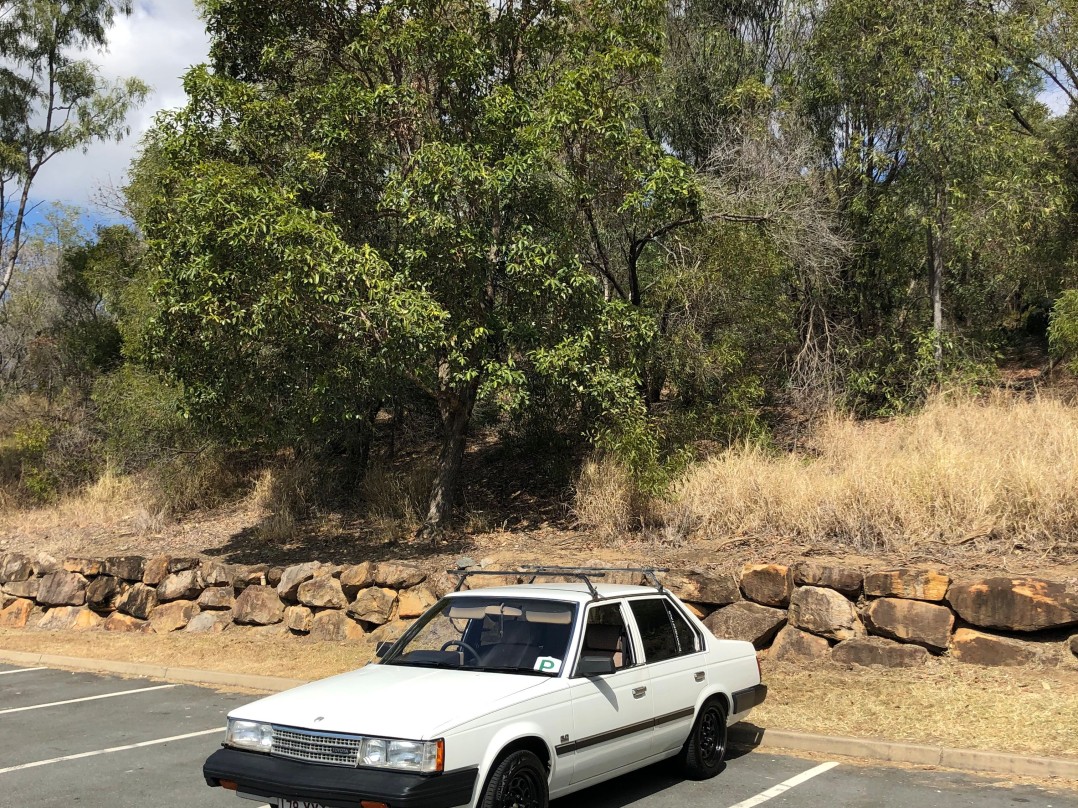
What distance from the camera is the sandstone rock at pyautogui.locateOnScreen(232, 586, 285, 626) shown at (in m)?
13.2

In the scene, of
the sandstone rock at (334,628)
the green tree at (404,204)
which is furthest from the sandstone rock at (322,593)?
the green tree at (404,204)

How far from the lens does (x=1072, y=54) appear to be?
66.4 feet

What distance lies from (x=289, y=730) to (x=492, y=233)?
10.3m

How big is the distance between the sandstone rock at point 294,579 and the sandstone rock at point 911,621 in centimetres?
722

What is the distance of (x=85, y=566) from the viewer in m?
15.4

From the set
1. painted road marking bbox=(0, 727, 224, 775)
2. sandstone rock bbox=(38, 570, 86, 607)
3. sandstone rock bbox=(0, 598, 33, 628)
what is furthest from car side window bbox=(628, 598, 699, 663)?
sandstone rock bbox=(0, 598, 33, 628)

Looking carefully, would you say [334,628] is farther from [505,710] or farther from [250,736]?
[505,710]

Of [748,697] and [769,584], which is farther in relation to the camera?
[769,584]

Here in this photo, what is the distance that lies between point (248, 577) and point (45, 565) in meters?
4.84

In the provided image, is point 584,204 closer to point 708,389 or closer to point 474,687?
point 708,389

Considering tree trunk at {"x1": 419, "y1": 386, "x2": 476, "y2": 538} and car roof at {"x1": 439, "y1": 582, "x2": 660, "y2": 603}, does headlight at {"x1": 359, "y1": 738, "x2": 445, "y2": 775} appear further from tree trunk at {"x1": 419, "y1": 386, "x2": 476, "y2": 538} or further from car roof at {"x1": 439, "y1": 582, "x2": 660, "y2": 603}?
tree trunk at {"x1": 419, "y1": 386, "x2": 476, "y2": 538}

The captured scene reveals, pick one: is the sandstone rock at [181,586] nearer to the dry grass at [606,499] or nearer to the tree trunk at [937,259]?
the dry grass at [606,499]

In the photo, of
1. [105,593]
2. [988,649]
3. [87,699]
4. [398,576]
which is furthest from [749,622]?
[105,593]

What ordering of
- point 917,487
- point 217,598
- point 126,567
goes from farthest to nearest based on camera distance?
1. point 126,567
2. point 217,598
3. point 917,487
